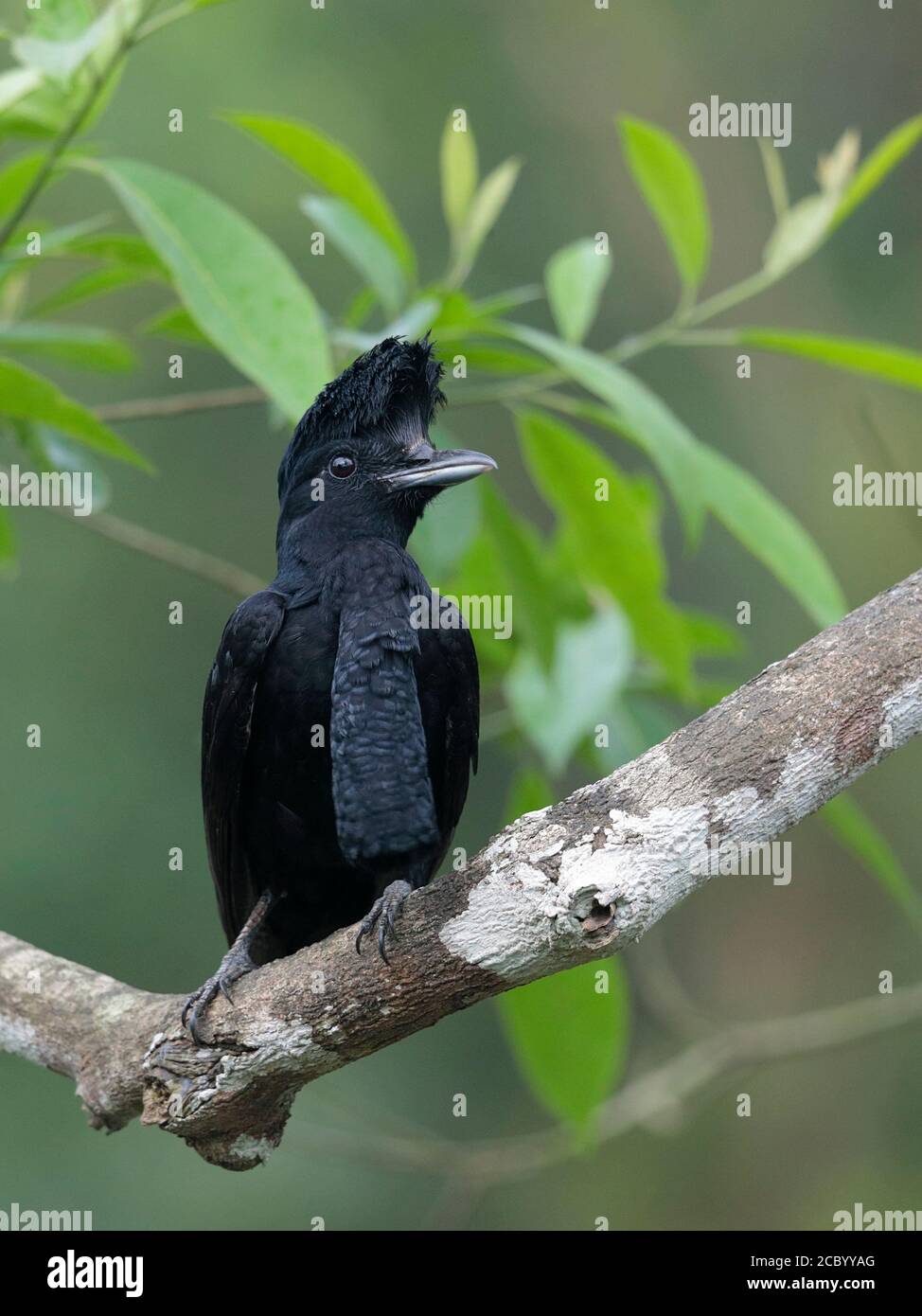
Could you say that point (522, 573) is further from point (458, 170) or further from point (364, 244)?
point (458, 170)

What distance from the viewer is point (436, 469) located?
9.70ft

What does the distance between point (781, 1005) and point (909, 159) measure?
155 inches

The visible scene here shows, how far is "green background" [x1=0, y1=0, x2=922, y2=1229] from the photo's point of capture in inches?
235

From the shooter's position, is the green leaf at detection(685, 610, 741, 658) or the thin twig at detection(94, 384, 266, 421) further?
the green leaf at detection(685, 610, 741, 658)

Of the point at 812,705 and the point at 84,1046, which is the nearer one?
the point at 812,705

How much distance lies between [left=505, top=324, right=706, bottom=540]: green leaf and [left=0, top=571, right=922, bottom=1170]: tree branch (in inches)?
21.1

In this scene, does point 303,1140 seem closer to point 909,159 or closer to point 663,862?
point 663,862

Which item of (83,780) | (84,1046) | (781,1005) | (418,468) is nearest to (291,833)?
(84,1046)

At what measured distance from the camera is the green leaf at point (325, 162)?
9.32 feet

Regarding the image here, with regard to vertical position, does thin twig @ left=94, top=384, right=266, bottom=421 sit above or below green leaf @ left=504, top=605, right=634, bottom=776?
above

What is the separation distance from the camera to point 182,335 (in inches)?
123

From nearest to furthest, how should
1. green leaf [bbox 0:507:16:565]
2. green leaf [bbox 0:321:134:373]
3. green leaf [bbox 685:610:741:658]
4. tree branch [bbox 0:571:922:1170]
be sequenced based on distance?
1. tree branch [bbox 0:571:922:1170]
2. green leaf [bbox 0:321:134:373]
3. green leaf [bbox 0:507:16:565]
4. green leaf [bbox 685:610:741:658]

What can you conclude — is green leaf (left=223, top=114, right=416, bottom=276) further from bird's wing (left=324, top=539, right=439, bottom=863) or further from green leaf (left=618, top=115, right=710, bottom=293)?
bird's wing (left=324, top=539, right=439, bottom=863)

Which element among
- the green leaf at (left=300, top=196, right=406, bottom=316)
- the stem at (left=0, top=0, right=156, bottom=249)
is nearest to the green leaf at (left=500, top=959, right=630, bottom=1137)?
the green leaf at (left=300, top=196, right=406, bottom=316)
